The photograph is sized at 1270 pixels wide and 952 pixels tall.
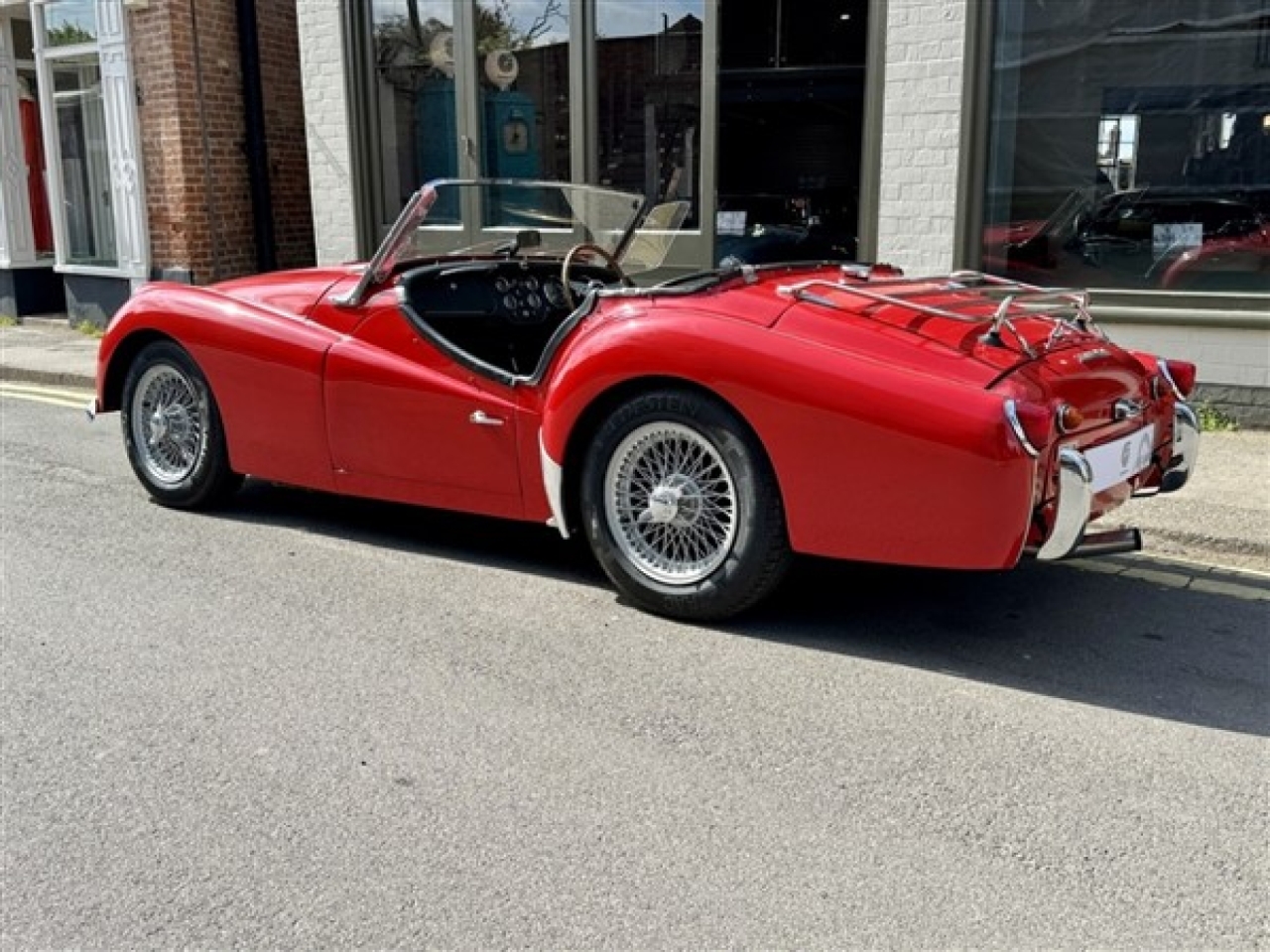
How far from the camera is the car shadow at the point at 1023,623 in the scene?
148 inches

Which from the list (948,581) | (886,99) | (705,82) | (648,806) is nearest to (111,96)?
(705,82)

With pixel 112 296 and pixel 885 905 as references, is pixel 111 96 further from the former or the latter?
pixel 885 905

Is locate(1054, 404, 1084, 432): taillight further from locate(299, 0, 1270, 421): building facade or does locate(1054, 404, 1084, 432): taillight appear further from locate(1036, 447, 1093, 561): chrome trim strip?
locate(299, 0, 1270, 421): building facade

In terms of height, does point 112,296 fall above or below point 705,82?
below

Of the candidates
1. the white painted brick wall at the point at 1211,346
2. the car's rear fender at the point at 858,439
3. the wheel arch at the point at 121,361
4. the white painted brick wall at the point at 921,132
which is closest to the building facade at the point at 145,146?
the wheel arch at the point at 121,361

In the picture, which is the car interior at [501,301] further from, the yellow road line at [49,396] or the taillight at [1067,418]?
the yellow road line at [49,396]

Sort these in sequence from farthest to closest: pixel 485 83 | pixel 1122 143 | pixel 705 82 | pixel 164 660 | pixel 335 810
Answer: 1. pixel 485 83
2. pixel 705 82
3. pixel 1122 143
4. pixel 164 660
5. pixel 335 810

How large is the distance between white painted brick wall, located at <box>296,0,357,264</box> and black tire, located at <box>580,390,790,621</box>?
23.6 feet

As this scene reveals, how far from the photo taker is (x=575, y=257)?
5.41 metres

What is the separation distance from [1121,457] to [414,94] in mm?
8175

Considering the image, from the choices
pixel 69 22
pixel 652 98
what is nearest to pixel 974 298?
pixel 652 98

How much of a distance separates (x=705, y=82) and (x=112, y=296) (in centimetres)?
680

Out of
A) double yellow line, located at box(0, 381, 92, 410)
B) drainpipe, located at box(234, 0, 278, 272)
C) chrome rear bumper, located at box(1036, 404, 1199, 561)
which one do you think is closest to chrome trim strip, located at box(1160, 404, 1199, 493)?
chrome rear bumper, located at box(1036, 404, 1199, 561)

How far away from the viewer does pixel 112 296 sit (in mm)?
12148
